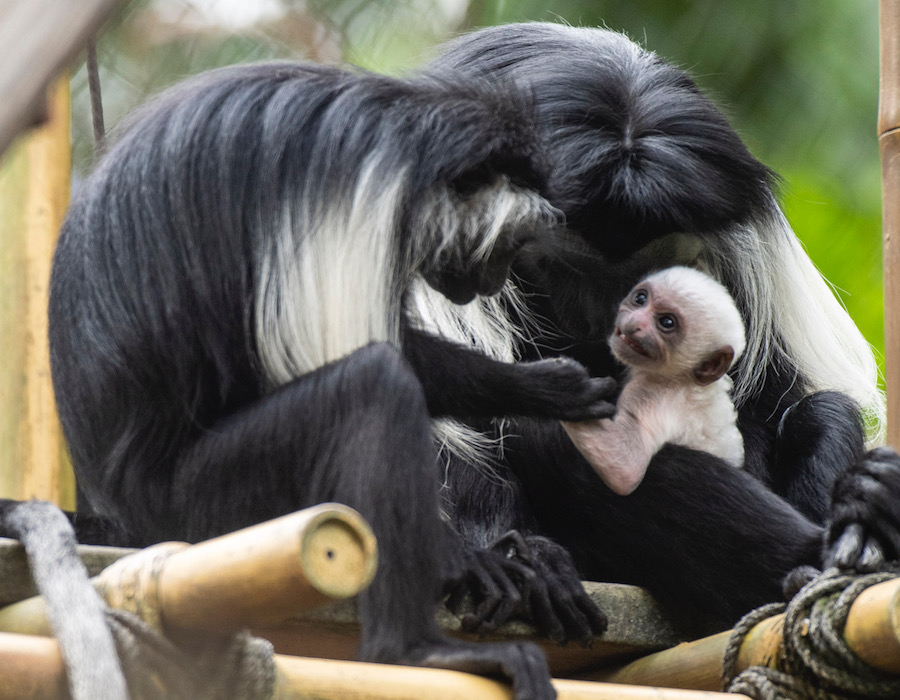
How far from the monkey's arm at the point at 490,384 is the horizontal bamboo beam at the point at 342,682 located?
495 millimetres

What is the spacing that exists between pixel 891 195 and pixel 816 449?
575 millimetres

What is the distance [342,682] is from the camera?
1.29 m

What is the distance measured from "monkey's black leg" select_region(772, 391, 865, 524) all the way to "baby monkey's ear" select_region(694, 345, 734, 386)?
0.98 feet

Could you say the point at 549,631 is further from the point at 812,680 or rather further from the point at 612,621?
the point at 812,680

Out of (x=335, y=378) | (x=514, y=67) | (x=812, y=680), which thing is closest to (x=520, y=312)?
(x=514, y=67)

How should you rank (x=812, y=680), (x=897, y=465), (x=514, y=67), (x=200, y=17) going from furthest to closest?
(x=200, y=17), (x=514, y=67), (x=897, y=465), (x=812, y=680)

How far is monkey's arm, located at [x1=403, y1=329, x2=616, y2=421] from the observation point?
72.2 inches

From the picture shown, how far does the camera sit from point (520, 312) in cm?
251

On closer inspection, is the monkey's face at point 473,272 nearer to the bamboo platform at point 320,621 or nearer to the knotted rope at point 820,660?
the bamboo platform at point 320,621

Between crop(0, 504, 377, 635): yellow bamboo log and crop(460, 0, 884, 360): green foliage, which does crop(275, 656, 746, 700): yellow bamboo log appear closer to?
crop(0, 504, 377, 635): yellow bamboo log

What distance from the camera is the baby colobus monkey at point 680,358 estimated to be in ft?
7.01

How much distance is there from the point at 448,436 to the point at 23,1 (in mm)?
1608

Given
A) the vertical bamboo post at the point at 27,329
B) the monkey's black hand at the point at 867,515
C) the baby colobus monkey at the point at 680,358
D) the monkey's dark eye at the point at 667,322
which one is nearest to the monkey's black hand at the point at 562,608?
the baby colobus monkey at the point at 680,358

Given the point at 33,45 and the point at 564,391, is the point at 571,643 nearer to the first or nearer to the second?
the point at 564,391
